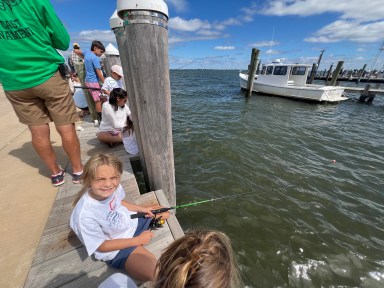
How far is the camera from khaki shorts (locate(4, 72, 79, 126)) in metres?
2.06

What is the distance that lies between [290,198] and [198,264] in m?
3.62

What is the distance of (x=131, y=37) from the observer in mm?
1677

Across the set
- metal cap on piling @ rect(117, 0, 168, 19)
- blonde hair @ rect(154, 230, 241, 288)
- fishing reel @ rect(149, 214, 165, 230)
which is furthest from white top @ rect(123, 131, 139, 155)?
blonde hair @ rect(154, 230, 241, 288)

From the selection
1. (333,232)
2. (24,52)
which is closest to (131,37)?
(24,52)

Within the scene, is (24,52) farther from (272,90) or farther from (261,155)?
(272,90)

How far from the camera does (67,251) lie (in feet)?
5.48

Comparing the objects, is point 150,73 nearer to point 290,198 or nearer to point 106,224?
point 106,224

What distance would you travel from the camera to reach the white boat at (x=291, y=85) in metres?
12.9

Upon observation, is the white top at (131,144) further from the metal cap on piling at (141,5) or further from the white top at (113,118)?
the metal cap on piling at (141,5)

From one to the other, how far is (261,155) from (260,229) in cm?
272

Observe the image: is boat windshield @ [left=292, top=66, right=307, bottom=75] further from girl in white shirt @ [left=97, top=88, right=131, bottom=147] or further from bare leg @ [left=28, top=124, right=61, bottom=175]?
bare leg @ [left=28, top=124, right=61, bottom=175]

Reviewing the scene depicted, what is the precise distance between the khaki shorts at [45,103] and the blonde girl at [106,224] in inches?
46.6

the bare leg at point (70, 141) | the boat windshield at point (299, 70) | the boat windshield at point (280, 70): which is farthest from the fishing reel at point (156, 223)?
the boat windshield at point (299, 70)

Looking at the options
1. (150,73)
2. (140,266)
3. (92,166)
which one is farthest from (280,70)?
(140,266)
